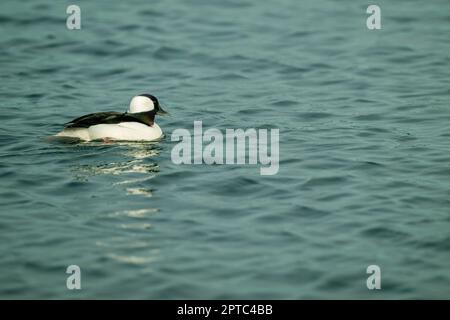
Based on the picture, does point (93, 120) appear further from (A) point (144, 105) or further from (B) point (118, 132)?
(A) point (144, 105)

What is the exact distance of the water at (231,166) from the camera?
854cm

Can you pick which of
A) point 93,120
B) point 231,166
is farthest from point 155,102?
point 231,166

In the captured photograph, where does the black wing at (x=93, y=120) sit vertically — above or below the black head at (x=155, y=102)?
below

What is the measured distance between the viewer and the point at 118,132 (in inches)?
478

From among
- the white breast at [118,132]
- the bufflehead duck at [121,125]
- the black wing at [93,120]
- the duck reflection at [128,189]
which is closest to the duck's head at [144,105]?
the bufflehead duck at [121,125]

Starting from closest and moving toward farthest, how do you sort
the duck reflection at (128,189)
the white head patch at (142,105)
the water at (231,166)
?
1. the water at (231,166)
2. the duck reflection at (128,189)
3. the white head patch at (142,105)

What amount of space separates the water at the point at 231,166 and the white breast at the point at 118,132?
169 mm

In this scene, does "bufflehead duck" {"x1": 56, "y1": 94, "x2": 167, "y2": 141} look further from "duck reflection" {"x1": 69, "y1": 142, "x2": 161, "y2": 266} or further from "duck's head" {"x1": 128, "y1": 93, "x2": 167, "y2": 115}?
"duck reflection" {"x1": 69, "y1": 142, "x2": 161, "y2": 266}

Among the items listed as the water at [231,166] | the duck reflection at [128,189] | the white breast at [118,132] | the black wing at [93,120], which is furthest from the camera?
the white breast at [118,132]

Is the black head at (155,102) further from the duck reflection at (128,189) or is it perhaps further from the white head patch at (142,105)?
the duck reflection at (128,189)

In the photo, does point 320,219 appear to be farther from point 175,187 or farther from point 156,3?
point 156,3

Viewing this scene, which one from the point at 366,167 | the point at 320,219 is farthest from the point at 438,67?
the point at 320,219

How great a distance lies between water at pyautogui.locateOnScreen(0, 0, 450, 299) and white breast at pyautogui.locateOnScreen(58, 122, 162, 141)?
0.56 feet

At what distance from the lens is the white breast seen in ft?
39.2
